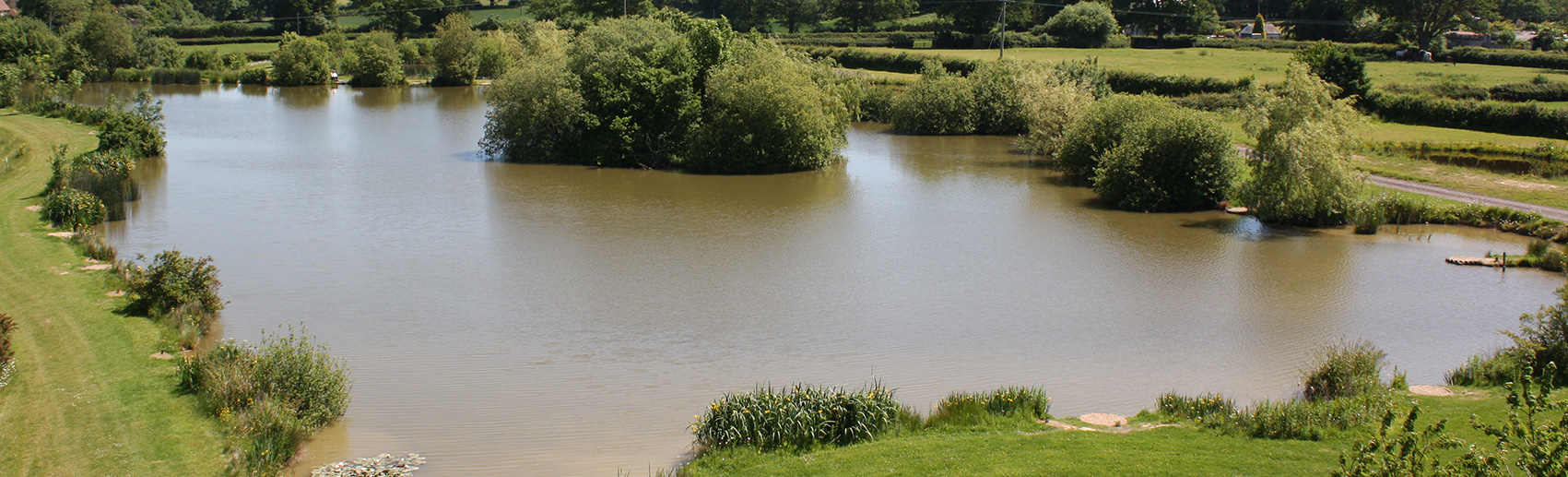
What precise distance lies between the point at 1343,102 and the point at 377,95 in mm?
64609

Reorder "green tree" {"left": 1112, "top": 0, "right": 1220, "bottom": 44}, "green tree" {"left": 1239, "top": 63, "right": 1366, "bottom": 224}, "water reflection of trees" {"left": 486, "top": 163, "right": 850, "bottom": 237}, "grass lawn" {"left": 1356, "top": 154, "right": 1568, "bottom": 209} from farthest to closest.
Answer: "green tree" {"left": 1112, "top": 0, "right": 1220, "bottom": 44} < "grass lawn" {"left": 1356, "top": 154, "right": 1568, "bottom": 209} < "water reflection of trees" {"left": 486, "top": 163, "right": 850, "bottom": 237} < "green tree" {"left": 1239, "top": 63, "right": 1366, "bottom": 224}

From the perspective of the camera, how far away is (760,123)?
41.7 metres

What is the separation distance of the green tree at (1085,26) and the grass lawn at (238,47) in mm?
72068

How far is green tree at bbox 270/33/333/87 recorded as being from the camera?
8369 cm

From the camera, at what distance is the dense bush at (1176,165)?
34.4 metres

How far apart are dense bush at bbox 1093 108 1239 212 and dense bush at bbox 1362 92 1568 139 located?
2189 centimetres

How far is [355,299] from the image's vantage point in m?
23.0

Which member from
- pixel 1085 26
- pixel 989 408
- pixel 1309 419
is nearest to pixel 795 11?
pixel 1085 26

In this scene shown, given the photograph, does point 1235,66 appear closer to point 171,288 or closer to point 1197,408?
point 1197,408

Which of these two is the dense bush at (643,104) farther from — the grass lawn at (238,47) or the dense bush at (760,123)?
the grass lawn at (238,47)

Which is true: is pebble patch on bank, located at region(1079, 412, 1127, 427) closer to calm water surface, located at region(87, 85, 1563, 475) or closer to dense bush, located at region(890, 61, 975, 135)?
calm water surface, located at region(87, 85, 1563, 475)

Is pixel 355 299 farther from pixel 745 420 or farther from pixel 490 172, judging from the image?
pixel 490 172

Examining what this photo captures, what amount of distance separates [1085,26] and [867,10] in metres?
26.6

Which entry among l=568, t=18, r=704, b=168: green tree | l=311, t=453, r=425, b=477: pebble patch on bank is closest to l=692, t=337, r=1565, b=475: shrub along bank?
l=311, t=453, r=425, b=477: pebble patch on bank
